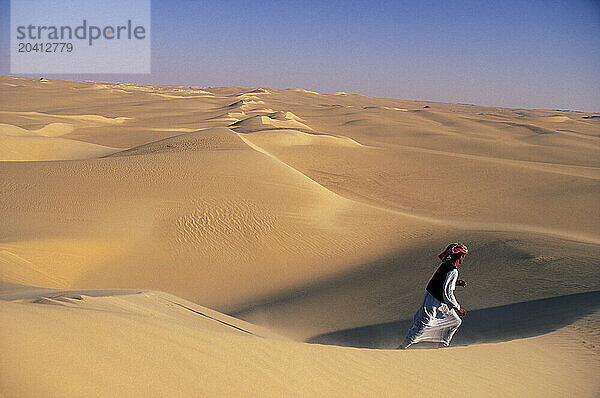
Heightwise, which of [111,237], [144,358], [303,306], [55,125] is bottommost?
[303,306]

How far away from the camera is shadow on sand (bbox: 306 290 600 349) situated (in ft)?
21.7

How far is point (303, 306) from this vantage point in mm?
9125

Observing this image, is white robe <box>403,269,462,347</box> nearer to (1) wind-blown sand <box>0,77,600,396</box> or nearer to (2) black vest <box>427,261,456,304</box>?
(2) black vest <box>427,261,456,304</box>

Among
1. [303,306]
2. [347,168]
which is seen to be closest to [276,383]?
[303,306]

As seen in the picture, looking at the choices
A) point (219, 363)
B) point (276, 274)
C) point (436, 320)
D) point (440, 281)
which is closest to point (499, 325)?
point (436, 320)

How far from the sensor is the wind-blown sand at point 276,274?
12.0 ft

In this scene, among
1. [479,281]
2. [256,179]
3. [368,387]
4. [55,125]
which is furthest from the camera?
[55,125]

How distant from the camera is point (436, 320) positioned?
5922mm

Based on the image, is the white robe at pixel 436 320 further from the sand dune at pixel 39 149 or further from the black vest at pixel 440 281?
the sand dune at pixel 39 149

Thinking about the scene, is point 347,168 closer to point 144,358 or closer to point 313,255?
point 313,255

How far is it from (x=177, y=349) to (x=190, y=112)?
205 ft

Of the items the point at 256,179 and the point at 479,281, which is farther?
the point at 256,179

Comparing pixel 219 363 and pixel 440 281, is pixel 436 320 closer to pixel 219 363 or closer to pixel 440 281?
pixel 440 281

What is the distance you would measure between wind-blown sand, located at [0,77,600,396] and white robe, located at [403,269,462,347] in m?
0.37
